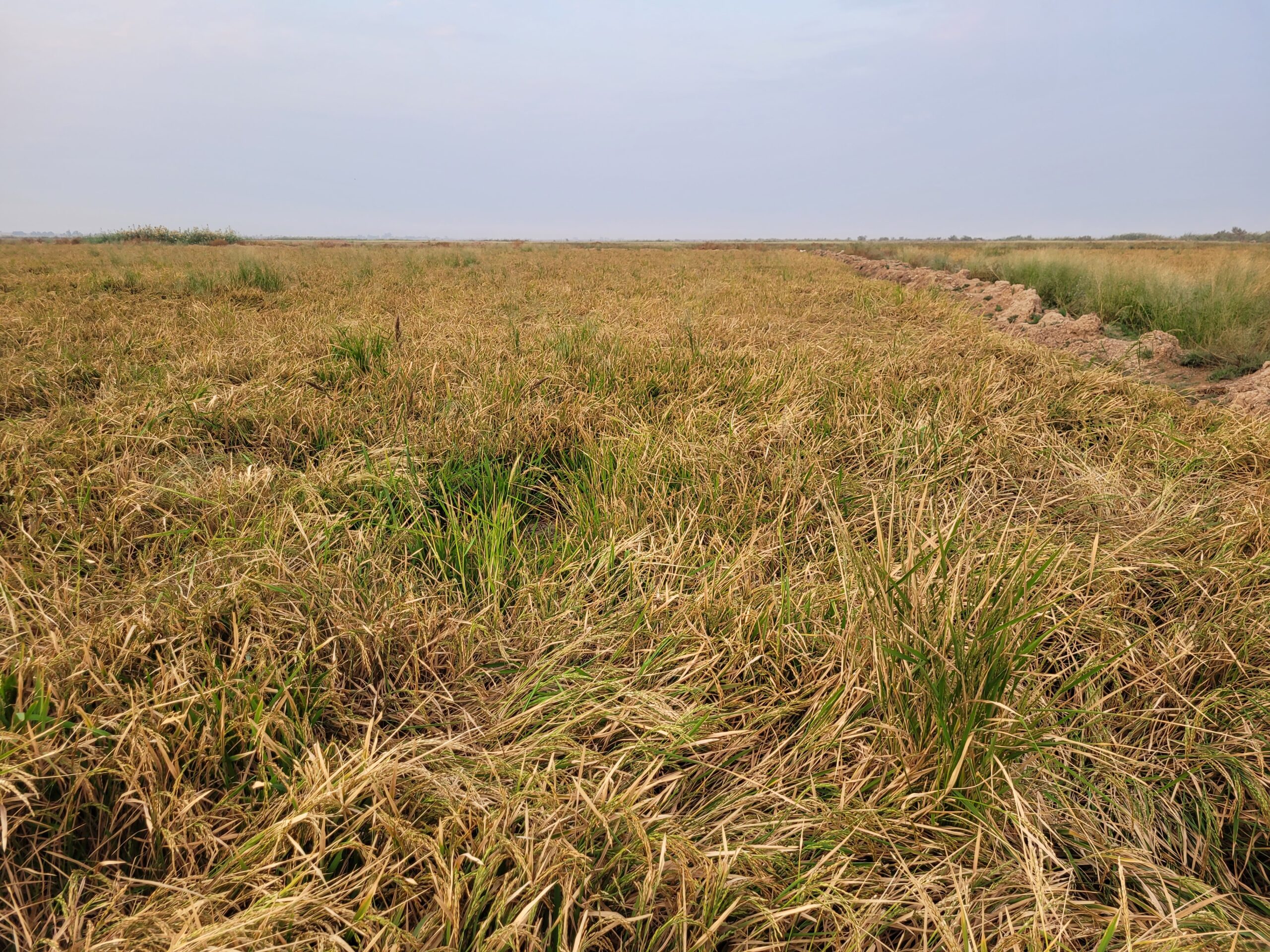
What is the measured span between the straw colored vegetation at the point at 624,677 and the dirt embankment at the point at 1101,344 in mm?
1841

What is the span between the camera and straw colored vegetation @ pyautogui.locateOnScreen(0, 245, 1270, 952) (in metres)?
1.06

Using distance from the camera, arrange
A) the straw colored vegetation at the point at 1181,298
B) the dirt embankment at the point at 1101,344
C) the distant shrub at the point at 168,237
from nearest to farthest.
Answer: the dirt embankment at the point at 1101,344, the straw colored vegetation at the point at 1181,298, the distant shrub at the point at 168,237

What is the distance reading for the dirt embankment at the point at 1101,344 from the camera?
4.66m

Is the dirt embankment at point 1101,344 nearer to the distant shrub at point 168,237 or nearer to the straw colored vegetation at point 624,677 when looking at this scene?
the straw colored vegetation at point 624,677

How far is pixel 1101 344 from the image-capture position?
21.5ft

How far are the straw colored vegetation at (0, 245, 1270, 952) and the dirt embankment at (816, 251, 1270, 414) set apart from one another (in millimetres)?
1841

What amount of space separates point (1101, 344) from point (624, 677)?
24.4 feet

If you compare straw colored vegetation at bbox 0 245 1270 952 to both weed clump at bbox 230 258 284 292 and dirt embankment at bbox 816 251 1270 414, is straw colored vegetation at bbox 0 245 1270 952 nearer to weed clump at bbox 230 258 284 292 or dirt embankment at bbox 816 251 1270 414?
dirt embankment at bbox 816 251 1270 414

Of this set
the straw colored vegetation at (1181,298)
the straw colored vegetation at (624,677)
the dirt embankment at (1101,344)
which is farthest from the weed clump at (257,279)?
the straw colored vegetation at (1181,298)

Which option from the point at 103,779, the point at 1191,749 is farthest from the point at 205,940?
the point at 1191,749

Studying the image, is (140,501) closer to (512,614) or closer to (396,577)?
(396,577)

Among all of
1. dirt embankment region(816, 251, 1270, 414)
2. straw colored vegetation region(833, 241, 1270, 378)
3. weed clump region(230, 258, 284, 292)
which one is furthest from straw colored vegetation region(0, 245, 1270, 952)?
weed clump region(230, 258, 284, 292)

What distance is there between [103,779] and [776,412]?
2970 mm

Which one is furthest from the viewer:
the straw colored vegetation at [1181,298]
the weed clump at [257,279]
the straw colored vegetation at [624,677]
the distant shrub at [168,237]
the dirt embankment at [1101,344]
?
the distant shrub at [168,237]
